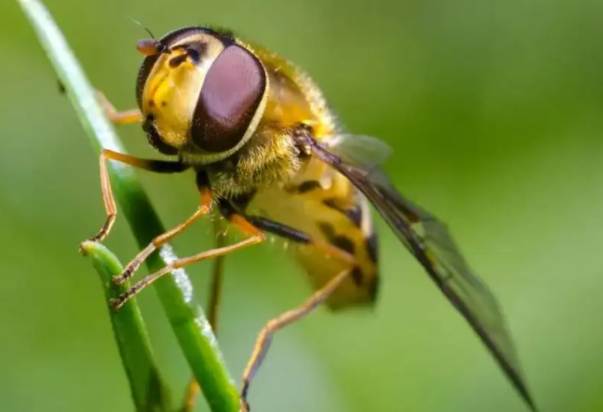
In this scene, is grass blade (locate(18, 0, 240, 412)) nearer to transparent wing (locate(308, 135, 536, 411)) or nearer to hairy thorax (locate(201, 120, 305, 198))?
hairy thorax (locate(201, 120, 305, 198))

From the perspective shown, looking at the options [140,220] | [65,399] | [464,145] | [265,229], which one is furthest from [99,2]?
[140,220]

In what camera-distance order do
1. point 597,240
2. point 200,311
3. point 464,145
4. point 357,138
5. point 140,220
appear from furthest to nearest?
1. point 464,145
2. point 597,240
3. point 357,138
4. point 140,220
5. point 200,311

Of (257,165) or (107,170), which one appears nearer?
(107,170)

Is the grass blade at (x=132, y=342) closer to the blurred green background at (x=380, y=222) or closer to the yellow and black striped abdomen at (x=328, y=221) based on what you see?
the yellow and black striped abdomen at (x=328, y=221)

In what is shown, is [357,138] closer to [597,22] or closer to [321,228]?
[321,228]

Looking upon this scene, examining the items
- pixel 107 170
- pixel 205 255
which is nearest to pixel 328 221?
pixel 205 255

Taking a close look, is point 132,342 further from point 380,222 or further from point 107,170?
point 380,222

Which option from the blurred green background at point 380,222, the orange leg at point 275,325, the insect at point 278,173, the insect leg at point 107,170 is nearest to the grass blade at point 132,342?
the insect at point 278,173
